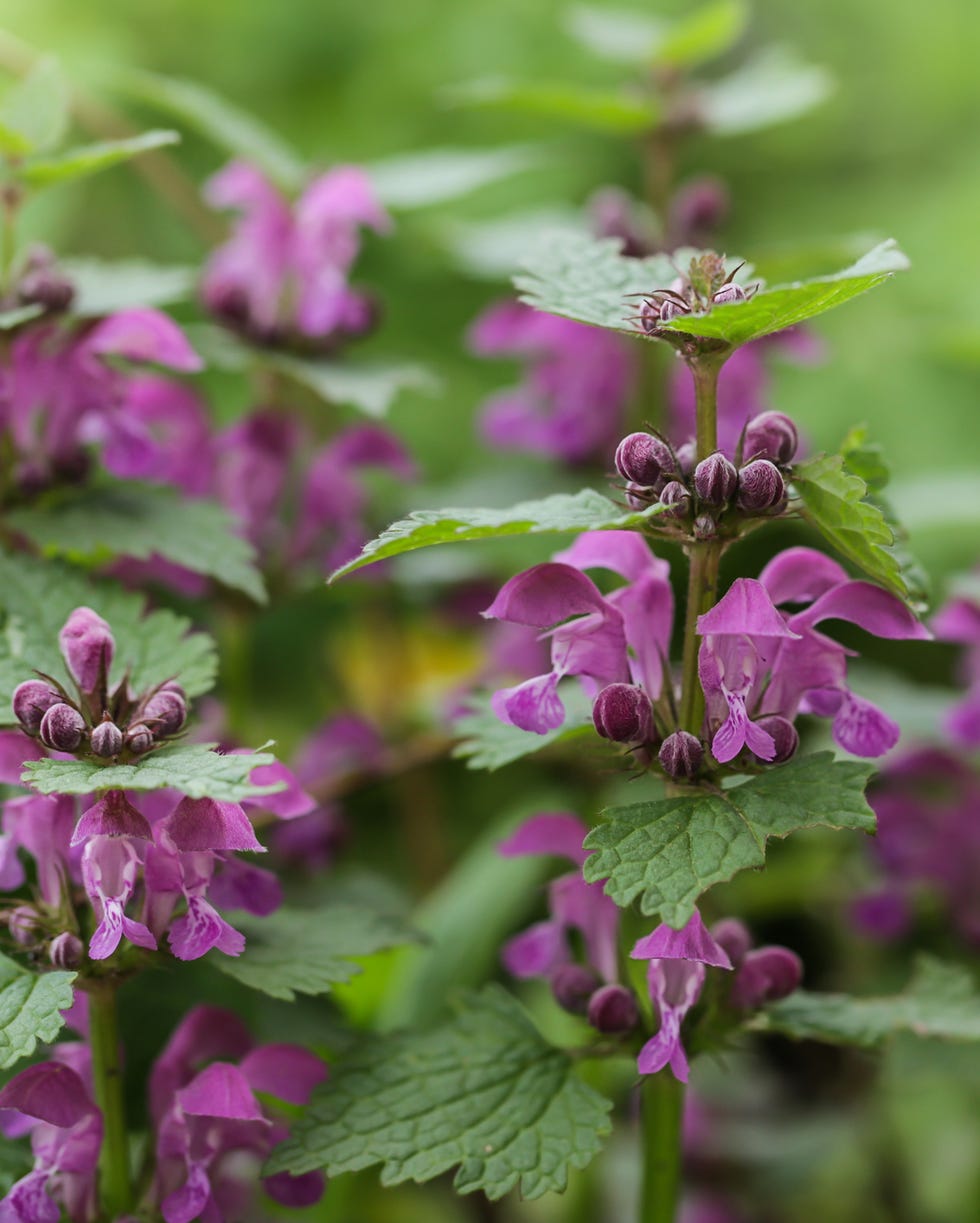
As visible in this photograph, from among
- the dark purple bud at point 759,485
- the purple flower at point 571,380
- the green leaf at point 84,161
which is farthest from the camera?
the purple flower at point 571,380

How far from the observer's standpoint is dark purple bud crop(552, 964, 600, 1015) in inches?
39.6

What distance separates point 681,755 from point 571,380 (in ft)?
2.88

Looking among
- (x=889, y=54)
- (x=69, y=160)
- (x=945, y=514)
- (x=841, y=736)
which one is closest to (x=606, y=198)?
(x=945, y=514)

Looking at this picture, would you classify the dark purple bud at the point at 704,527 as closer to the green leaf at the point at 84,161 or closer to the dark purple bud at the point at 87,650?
the dark purple bud at the point at 87,650

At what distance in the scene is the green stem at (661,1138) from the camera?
3.25 feet

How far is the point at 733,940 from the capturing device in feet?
3.25

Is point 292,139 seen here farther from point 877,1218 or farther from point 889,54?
point 877,1218

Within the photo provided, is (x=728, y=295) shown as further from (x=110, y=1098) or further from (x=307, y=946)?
(x=110, y=1098)

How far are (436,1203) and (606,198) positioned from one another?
1233mm

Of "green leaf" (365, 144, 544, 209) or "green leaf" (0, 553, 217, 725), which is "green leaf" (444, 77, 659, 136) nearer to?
"green leaf" (365, 144, 544, 209)

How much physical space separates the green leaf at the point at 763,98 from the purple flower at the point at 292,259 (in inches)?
16.0

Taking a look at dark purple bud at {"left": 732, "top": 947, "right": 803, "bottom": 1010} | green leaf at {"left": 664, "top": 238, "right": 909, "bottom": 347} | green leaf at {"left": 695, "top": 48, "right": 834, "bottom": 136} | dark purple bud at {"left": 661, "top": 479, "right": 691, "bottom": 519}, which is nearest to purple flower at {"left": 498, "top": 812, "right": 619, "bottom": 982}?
dark purple bud at {"left": 732, "top": 947, "right": 803, "bottom": 1010}

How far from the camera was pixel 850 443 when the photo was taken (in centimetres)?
94

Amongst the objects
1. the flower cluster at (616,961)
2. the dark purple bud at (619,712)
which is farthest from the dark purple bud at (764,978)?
the dark purple bud at (619,712)
